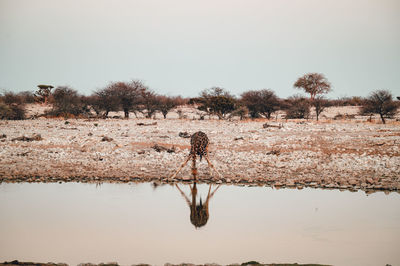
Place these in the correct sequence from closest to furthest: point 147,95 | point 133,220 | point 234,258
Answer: point 234,258
point 133,220
point 147,95

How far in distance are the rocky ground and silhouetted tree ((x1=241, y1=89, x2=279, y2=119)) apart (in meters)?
19.0

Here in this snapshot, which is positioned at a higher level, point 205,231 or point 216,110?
point 216,110

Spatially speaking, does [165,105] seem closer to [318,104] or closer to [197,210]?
[318,104]

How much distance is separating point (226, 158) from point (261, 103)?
26.6m

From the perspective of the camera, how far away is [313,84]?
59.3 metres

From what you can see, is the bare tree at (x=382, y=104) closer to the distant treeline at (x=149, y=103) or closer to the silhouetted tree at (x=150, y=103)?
the distant treeline at (x=149, y=103)

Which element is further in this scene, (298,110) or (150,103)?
(150,103)

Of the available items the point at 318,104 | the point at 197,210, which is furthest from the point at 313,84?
the point at 197,210

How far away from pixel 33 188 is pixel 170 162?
17.4 ft

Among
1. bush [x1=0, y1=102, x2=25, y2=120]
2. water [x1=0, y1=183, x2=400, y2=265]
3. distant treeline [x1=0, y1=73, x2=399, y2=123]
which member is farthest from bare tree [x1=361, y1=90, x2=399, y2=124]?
bush [x1=0, y1=102, x2=25, y2=120]

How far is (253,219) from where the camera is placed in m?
10.4

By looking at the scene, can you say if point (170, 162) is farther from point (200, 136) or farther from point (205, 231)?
point (205, 231)

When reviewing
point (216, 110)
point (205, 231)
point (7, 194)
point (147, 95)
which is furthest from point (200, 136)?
point (147, 95)

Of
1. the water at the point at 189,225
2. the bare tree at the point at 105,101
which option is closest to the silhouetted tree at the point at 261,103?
the bare tree at the point at 105,101
